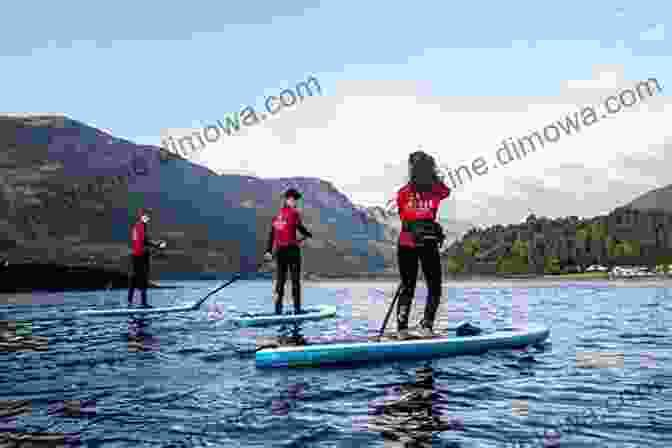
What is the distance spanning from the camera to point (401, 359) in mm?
10953

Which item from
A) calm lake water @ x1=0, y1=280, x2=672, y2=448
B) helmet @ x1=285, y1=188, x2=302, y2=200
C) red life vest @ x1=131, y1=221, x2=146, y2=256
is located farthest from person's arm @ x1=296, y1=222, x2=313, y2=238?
red life vest @ x1=131, y1=221, x2=146, y2=256

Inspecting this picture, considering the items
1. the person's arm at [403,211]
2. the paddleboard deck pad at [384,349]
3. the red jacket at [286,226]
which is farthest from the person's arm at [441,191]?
the red jacket at [286,226]

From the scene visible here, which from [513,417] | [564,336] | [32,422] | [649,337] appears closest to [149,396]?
[32,422]

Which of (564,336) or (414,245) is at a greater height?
(414,245)

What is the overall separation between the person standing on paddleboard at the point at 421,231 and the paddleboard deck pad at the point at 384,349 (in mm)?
767

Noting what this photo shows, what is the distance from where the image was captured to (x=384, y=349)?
35.2ft

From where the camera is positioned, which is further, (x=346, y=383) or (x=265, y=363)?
(x=265, y=363)

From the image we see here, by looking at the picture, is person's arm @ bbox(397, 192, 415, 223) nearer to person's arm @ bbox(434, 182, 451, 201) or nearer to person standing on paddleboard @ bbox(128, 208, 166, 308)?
person's arm @ bbox(434, 182, 451, 201)

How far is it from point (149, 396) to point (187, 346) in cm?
501

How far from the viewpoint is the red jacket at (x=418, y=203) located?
12.3 metres

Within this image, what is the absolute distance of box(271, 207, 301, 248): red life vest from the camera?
18.2 metres

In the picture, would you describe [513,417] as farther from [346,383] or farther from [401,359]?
[401,359]

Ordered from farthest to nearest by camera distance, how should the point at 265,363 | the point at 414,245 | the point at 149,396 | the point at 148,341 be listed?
the point at 148,341, the point at 414,245, the point at 265,363, the point at 149,396

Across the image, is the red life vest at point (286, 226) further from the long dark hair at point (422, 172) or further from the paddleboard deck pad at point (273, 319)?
the long dark hair at point (422, 172)
